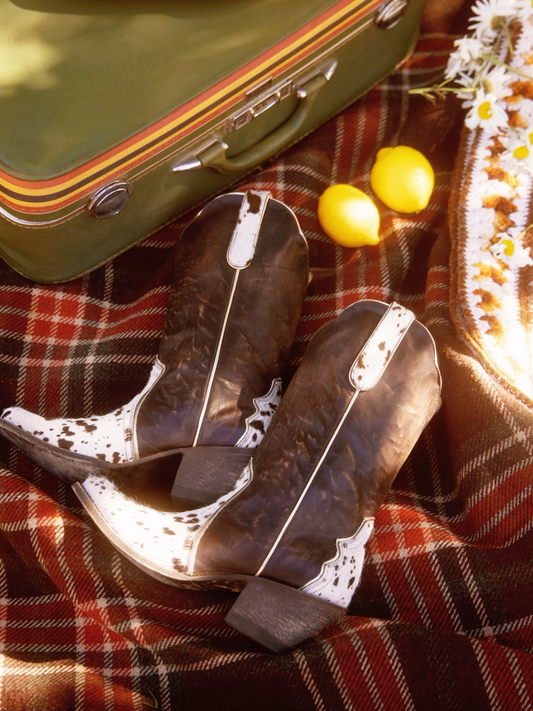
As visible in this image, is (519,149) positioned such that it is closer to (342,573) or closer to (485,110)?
(485,110)

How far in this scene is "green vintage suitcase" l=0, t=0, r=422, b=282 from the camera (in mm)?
819

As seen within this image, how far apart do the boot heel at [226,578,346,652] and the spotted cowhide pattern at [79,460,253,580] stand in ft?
0.29

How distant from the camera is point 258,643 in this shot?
0.82 meters

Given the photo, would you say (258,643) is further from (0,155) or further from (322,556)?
(0,155)

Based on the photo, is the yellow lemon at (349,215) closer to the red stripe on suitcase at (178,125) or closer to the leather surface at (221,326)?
the leather surface at (221,326)

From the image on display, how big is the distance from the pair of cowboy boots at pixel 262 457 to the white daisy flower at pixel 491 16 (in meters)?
0.54

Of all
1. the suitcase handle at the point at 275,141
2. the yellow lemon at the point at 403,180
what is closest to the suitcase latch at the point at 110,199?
the suitcase handle at the point at 275,141

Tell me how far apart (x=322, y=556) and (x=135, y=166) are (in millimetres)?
626

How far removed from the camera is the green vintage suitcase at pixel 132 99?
82 centimetres

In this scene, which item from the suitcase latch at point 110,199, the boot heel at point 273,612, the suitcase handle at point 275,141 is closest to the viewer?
the boot heel at point 273,612

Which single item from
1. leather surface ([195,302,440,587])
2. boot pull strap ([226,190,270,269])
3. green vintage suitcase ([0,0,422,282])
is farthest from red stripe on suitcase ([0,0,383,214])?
leather surface ([195,302,440,587])

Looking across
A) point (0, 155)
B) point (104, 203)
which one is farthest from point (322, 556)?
point (0, 155)

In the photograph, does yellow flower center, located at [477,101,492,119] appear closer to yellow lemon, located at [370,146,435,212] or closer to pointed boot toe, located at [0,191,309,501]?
yellow lemon, located at [370,146,435,212]

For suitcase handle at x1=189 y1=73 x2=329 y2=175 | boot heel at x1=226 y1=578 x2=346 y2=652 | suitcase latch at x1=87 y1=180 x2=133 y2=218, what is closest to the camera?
boot heel at x1=226 y1=578 x2=346 y2=652
